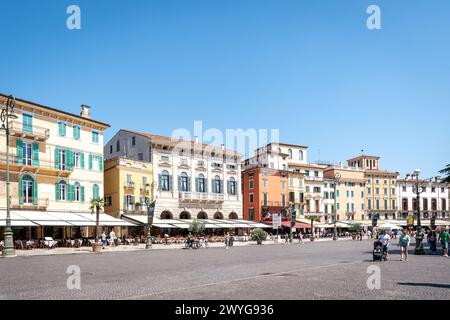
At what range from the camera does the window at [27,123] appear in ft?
121

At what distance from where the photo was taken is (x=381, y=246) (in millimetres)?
20953

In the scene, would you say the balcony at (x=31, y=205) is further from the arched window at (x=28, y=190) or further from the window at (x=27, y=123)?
the window at (x=27, y=123)

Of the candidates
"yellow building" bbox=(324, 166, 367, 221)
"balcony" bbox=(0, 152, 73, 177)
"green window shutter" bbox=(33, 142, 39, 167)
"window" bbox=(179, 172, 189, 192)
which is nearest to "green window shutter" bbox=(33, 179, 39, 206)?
"balcony" bbox=(0, 152, 73, 177)

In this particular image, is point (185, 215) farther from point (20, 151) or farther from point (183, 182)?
point (20, 151)

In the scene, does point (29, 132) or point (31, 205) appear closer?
point (31, 205)

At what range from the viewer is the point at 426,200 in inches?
3610

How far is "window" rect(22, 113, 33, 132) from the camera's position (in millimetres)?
36781

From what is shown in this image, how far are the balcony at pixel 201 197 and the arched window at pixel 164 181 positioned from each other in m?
1.93

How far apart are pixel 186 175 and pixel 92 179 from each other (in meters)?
13.3

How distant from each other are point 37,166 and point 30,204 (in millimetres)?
3098

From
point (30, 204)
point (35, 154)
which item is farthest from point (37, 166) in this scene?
point (30, 204)

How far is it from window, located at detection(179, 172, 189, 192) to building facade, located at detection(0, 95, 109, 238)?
440 inches

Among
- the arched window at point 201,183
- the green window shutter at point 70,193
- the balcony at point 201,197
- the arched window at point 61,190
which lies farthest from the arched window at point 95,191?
the arched window at point 201,183
